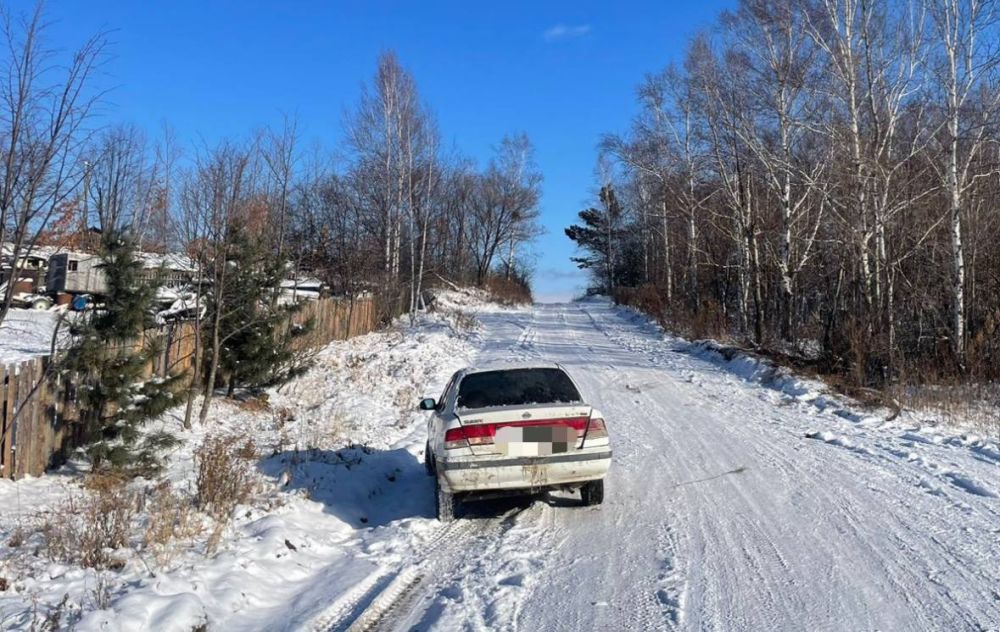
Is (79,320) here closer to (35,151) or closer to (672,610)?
(35,151)

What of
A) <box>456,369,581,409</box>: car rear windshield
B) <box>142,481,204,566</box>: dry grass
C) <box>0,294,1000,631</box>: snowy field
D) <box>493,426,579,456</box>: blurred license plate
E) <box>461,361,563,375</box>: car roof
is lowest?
<box>0,294,1000,631</box>: snowy field

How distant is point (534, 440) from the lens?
660 cm

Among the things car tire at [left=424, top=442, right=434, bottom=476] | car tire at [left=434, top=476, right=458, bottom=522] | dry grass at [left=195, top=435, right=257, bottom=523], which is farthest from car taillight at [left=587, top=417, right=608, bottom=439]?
dry grass at [left=195, top=435, right=257, bottom=523]

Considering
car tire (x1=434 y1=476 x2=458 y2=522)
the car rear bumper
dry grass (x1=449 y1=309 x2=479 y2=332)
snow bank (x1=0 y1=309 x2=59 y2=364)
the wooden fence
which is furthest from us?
dry grass (x1=449 y1=309 x2=479 y2=332)

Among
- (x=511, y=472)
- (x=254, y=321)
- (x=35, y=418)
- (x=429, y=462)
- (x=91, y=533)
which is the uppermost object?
(x=254, y=321)

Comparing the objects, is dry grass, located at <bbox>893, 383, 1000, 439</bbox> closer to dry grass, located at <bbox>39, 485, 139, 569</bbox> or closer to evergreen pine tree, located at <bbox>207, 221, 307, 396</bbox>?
dry grass, located at <bbox>39, 485, 139, 569</bbox>

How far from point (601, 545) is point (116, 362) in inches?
256

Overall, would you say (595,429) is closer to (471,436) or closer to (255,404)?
(471,436)

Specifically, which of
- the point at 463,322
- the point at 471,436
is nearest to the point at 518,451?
the point at 471,436

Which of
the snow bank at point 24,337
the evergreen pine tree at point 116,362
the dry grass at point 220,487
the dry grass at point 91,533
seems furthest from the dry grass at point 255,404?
the dry grass at point 91,533

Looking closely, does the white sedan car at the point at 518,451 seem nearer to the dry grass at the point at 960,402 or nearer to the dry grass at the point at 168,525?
the dry grass at the point at 168,525

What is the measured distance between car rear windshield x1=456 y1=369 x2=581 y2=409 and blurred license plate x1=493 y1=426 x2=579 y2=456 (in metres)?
0.40

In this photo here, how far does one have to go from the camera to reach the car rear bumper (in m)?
6.50

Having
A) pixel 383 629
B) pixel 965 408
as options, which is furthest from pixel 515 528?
pixel 965 408
